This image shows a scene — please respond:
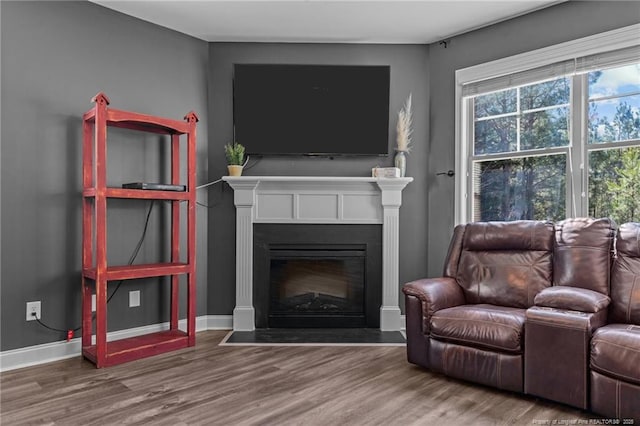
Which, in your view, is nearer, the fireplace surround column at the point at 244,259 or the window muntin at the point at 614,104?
the window muntin at the point at 614,104

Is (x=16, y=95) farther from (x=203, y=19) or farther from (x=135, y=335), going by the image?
(x=135, y=335)

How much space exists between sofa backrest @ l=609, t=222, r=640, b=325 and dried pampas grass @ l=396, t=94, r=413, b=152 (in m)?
1.77

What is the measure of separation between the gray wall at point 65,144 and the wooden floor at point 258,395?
53 cm

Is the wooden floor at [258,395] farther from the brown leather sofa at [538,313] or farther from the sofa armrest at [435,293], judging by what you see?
the sofa armrest at [435,293]

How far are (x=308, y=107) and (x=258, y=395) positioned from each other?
243 cm

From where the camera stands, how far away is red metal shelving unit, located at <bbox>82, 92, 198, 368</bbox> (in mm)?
2715

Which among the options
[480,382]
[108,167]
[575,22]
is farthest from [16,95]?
[575,22]

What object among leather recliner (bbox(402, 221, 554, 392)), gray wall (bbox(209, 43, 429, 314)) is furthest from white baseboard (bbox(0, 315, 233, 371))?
leather recliner (bbox(402, 221, 554, 392))

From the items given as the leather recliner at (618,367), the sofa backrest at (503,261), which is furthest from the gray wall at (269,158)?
the leather recliner at (618,367)

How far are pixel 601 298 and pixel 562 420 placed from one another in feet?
2.32

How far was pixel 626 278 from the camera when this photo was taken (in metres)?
2.38

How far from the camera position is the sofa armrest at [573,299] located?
7.14 ft

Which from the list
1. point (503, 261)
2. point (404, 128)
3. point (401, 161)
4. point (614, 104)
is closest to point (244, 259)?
point (401, 161)

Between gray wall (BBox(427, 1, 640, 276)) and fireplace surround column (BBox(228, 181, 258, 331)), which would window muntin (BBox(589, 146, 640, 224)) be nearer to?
gray wall (BBox(427, 1, 640, 276))
